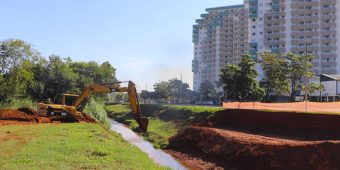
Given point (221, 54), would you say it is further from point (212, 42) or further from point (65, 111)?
point (65, 111)

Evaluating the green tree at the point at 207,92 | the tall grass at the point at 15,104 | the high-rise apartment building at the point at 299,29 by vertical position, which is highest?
the high-rise apartment building at the point at 299,29

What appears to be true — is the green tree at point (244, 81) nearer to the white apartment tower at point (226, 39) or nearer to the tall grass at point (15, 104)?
the tall grass at point (15, 104)

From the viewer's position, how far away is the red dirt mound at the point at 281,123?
2520 centimetres

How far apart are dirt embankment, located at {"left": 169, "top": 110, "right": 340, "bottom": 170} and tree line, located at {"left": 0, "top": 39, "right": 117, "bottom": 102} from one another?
1392 inches

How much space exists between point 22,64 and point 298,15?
102637 mm

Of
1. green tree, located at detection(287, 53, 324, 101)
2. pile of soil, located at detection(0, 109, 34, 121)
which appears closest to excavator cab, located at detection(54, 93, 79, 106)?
pile of soil, located at detection(0, 109, 34, 121)

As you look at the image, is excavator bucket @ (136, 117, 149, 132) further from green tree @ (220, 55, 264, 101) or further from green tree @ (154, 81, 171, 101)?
green tree @ (154, 81, 171, 101)

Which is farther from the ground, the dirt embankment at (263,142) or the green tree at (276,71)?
the green tree at (276,71)

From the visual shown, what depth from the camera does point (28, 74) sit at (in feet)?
212

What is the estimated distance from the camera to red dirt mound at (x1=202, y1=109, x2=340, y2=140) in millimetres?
25205

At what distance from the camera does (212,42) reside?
199 metres

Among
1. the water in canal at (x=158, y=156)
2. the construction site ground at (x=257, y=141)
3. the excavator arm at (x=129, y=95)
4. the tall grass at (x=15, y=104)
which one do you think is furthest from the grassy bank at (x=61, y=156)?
the tall grass at (x=15, y=104)

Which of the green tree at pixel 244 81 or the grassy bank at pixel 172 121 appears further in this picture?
the green tree at pixel 244 81

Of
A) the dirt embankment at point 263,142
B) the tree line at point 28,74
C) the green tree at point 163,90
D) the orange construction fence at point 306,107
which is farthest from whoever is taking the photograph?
the green tree at point 163,90
